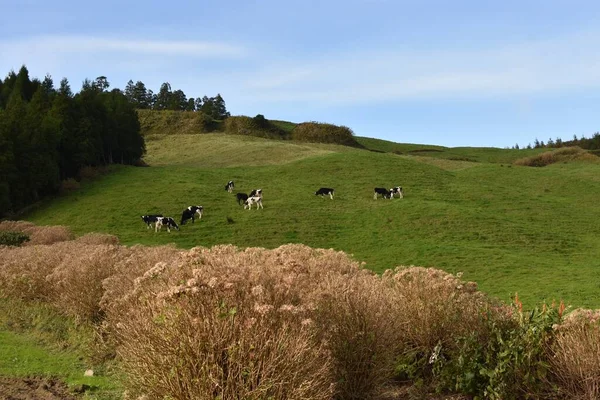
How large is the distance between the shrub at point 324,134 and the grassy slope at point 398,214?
1866 inches

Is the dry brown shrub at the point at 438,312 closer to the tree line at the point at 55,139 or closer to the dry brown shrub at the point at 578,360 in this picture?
the dry brown shrub at the point at 578,360

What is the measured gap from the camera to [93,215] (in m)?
40.6

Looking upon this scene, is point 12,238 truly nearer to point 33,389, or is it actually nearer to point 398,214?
point 33,389

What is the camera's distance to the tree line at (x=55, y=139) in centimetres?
4684

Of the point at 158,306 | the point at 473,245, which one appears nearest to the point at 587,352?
the point at 158,306

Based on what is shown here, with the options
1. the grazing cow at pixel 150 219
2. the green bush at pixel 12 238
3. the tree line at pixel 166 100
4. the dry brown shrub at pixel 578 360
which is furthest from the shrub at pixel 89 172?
the tree line at pixel 166 100

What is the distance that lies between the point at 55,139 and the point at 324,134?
69670 millimetres

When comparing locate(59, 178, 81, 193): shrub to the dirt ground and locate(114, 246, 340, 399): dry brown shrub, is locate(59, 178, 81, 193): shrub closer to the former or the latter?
the dirt ground

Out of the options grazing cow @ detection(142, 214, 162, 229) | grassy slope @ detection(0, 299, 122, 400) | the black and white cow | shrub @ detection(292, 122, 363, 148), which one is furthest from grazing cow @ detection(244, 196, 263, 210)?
shrub @ detection(292, 122, 363, 148)

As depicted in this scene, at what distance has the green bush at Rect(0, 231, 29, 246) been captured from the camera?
1035 inches

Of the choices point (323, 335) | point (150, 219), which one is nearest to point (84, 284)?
point (323, 335)

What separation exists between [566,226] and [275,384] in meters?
36.4

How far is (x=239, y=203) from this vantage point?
42750mm

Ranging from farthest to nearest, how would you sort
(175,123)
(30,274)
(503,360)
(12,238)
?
(175,123)
(12,238)
(30,274)
(503,360)
